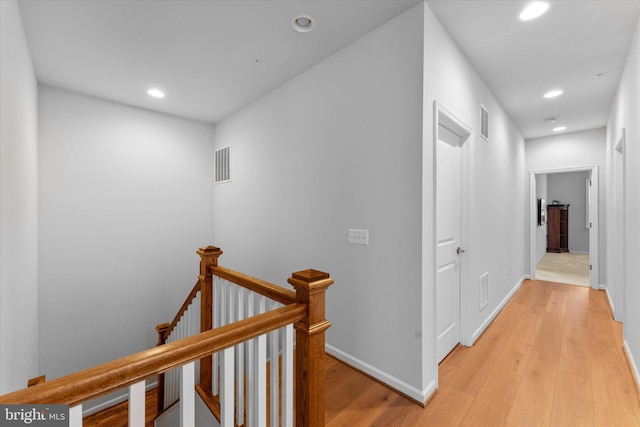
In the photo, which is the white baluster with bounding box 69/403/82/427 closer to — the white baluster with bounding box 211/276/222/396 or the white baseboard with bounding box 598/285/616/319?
the white baluster with bounding box 211/276/222/396

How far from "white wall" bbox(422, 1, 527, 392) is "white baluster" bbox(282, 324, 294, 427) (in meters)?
1.04

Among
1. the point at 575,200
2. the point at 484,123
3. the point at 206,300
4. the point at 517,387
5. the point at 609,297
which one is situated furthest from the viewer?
the point at 575,200

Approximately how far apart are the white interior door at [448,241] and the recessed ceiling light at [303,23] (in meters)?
1.28

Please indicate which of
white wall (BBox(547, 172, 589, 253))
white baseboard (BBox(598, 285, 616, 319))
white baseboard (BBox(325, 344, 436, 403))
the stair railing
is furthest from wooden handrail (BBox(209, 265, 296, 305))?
white wall (BBox(547, 172, 589, 253))

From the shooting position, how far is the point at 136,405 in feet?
2.72

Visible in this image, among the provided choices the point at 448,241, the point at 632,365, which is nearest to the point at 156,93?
the point at 448,241

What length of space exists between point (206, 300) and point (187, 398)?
1.33 meters

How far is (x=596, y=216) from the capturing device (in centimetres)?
439

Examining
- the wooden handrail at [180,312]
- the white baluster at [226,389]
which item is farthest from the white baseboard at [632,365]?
the wooden handrail at [180,312]

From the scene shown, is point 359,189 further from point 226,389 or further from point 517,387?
point 517,387

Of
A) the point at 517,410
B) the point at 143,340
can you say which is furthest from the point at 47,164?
the point at 517,410

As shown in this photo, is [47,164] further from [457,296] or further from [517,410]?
[517,410]

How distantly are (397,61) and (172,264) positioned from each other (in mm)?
3875

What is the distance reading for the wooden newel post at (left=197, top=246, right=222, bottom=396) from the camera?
80.4 inches
